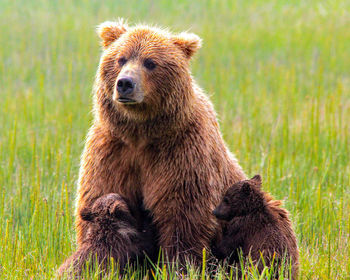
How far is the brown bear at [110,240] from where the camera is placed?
5.36 meters

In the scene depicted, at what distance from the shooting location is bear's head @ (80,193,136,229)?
5570mm

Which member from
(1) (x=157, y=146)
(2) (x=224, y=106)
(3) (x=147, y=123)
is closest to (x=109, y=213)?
(1) (x=157, y=146)

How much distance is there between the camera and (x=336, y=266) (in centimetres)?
600

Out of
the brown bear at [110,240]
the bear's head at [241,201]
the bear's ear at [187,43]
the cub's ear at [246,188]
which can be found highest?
the bear's ear at [187,43]

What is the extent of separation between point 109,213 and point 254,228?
1.23 metres

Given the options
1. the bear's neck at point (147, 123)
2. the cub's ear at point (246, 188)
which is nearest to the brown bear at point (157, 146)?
the bear's neck at point (147, 123)

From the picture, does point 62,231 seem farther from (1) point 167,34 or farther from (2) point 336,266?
(2) point 336,266

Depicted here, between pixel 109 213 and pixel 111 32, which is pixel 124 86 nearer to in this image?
pixel 111 32

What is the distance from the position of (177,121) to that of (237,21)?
39.5ft

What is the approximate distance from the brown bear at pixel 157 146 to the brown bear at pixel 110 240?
0.17 metres

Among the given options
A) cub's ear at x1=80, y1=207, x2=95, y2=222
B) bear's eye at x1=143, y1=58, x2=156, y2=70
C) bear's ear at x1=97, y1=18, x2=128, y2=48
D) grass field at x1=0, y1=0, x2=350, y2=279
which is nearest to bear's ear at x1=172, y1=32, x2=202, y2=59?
bear's eye at x1=143, y1=58, x2=156, y2=70

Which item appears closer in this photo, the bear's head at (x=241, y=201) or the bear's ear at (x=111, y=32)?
the bear's head at (x=241, y=201)

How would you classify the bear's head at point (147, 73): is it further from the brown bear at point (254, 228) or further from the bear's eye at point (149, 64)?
the brown bear at point (254, 228)

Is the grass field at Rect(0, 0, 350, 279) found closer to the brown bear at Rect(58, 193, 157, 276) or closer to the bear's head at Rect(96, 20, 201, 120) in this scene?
the brown bear at Rect(58, 193, 157, 276)
